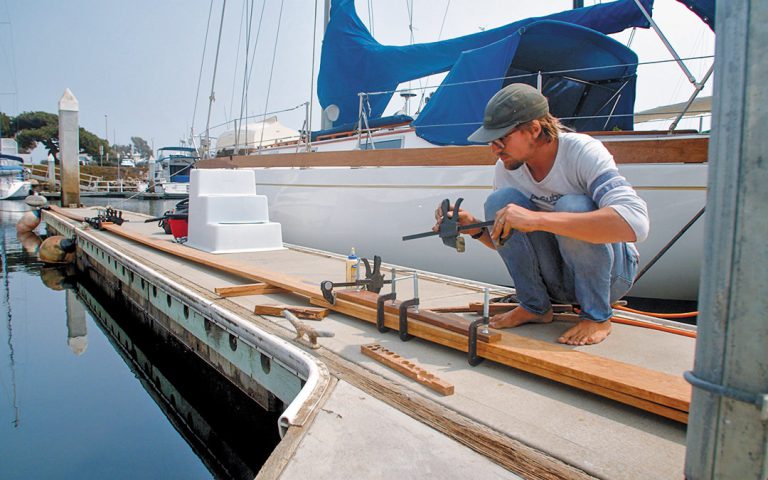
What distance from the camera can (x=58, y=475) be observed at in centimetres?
308

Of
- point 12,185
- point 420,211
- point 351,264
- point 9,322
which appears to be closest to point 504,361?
point 351,264

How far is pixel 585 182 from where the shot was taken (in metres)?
2.19

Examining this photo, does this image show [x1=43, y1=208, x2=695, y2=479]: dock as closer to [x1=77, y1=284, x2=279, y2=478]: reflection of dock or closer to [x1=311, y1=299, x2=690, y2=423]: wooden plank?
[x1=311, y1=299, x2=690, y2=423]: wooden plank

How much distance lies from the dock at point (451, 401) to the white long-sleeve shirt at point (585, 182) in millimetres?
624

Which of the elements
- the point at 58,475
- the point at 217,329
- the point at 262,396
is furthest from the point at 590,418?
the point at 58,475

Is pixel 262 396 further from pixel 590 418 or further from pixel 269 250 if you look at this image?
pixel 269 250

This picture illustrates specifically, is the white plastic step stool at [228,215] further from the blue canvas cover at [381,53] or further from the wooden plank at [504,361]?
the wooden plank at [504,361]

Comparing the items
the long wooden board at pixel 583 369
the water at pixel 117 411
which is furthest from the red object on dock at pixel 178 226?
the long wooden board at pixel 583 369

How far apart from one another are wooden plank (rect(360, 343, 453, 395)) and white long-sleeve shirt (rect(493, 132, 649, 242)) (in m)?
0.95

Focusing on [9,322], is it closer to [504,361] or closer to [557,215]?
[504,361]

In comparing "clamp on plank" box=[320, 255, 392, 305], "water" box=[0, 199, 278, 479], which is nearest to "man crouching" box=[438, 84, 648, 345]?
"clamp on plank" box=[320, 255, 392, 305]

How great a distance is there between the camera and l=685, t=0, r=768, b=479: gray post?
0.88 m

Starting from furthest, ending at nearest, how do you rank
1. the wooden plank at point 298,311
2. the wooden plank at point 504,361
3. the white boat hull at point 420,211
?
the white boat hull at point 420,211 < the wooden plank at point 298,311 < the wooden plank at point 504,361

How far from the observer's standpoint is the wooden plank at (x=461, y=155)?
388cm
